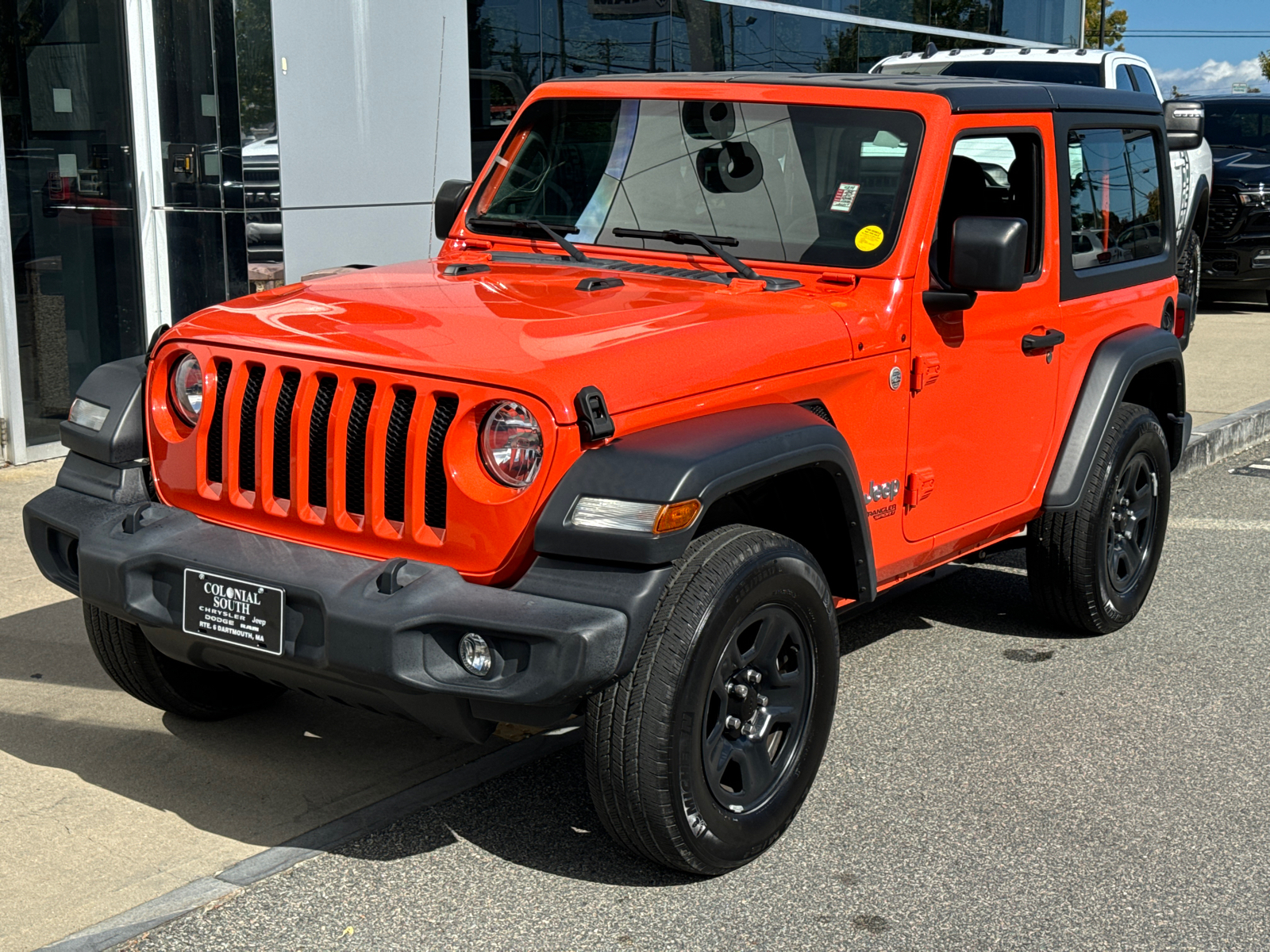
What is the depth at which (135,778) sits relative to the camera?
4.09 meters

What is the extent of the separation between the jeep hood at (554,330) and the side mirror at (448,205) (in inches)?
30.4

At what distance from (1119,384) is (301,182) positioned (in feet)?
17.1

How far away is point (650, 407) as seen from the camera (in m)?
3.37

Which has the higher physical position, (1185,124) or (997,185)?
(1185,124)

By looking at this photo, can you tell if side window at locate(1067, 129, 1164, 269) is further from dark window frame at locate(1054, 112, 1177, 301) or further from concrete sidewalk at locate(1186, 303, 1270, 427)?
concrete sidewalk at locate(1186, 303, 1270, 427)

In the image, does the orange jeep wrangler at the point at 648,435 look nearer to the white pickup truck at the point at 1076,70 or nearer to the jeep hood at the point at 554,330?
the jeep hood at the point at 554,330

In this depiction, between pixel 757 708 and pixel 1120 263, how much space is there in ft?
8.55

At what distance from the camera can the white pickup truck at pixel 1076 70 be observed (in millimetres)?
10570

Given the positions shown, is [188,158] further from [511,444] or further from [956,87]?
[511,444]

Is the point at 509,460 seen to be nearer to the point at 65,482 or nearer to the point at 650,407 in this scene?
the point at 650,407

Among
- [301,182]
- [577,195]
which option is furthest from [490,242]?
[301,182]

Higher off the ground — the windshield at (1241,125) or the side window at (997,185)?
the windshield at (1241,125)

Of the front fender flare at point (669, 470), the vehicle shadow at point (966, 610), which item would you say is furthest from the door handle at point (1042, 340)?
the front fender flare at point (669, 470)

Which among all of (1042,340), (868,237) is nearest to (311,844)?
(868,237)
